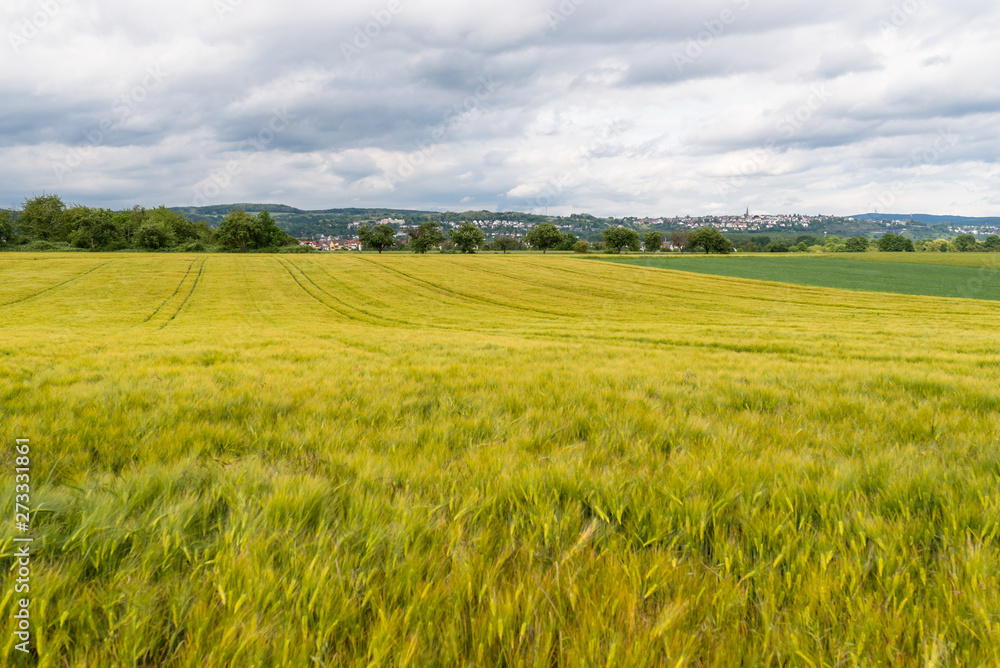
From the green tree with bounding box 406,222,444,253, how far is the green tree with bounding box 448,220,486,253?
27.1 feet

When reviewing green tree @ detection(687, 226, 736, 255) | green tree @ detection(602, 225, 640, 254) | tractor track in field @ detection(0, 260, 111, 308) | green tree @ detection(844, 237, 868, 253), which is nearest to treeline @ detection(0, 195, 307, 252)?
tractor track in field @ detection(0, 260, 111, 308)

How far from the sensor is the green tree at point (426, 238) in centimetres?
12006

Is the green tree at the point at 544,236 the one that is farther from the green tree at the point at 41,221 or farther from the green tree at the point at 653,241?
the green tree at the point at 41,221

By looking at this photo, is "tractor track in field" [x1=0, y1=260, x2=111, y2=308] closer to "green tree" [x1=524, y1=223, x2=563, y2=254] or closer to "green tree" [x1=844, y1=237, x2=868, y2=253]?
"green tree" [x1=524, y1=223, x2=563, y2=254]

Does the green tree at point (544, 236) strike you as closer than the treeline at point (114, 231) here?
No

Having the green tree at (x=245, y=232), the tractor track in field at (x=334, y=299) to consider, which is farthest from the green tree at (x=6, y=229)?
the tractor track in field at (x=334, y=299)

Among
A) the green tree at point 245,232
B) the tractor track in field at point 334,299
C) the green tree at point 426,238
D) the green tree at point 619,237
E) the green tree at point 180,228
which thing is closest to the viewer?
the tractor track in field at point 334,299

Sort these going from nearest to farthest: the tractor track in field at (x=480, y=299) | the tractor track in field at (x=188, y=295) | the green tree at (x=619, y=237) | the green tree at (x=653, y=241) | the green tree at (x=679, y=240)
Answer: the tractor track in field at (x=188, y=295) < the tractor track in field at (x=480, y=299) < the green tree at (x=619, y=237) < the green tree at (x=653, y=241) < the green tree at (x=679, y=240)

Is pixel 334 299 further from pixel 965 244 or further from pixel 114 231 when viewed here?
pixel 965 244

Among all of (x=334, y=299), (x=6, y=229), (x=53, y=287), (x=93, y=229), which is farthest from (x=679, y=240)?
(x=6, y=229)

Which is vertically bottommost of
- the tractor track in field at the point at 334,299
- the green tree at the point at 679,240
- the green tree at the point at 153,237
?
the tractor track in field at the point at 334,299

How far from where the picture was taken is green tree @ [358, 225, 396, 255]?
124375 millimetres

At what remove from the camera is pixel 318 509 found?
2.13 m

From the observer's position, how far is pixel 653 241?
454ft
